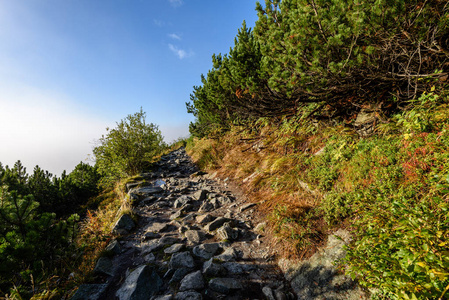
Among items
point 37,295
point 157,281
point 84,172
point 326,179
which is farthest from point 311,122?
point 84,172

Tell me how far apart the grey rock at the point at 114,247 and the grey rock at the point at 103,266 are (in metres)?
0.28

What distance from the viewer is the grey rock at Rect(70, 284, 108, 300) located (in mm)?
2672

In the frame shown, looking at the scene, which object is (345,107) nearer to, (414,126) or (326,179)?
(414,126)

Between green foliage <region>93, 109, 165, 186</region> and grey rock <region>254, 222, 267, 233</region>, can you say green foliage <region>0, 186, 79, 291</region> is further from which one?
green foliage <region>93, 109, 165, 186</region>

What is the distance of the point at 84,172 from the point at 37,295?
12489mm

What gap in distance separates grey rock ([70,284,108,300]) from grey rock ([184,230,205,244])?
1.72 metres

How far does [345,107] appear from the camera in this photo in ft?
18.1

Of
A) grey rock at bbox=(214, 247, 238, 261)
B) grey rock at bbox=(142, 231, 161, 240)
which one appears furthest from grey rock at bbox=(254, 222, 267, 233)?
grey rock at bbox=(142, 231, 161, 240)

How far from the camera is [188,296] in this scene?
2508mm

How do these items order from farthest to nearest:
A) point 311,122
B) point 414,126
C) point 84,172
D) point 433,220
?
point 84,172
point 311,122
point 414,126
point 433,220

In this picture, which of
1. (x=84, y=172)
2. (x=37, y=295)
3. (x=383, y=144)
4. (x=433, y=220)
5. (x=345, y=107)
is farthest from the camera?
(x=84, y=172)

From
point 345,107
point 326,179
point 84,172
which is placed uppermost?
point 84,172

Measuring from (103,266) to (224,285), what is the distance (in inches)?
93.7

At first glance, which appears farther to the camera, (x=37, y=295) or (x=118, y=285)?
(x=118, y=285)
